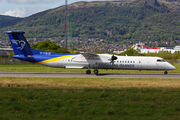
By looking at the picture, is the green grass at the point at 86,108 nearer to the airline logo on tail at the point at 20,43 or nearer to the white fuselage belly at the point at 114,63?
the white fuselage belly at the point at 114,63

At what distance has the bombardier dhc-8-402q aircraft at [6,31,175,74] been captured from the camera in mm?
34188

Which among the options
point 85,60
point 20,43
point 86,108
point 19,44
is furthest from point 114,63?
point 86,108

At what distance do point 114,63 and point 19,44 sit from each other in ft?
48.4

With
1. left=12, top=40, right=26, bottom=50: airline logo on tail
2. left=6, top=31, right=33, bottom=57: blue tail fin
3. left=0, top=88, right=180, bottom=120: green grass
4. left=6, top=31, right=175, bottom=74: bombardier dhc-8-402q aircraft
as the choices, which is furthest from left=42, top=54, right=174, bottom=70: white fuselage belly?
left=0, top=88, right=180, bottom=120: green grass

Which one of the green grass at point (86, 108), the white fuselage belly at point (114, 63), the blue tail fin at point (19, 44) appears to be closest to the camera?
the green grass at point (86, 108)

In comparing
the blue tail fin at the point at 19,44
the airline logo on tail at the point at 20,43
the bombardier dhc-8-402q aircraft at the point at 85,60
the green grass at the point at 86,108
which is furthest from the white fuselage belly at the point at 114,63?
the green grass at the point at 86,108

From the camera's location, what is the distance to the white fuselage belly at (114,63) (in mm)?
34156

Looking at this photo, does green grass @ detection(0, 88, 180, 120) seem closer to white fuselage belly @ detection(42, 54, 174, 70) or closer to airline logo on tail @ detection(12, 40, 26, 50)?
white fuselage belly @ detection(42, 54, 174, 70)

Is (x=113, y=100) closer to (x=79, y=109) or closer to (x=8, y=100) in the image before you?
(x=79, y=109)

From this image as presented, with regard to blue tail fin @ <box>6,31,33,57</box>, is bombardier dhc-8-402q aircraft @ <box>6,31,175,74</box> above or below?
below

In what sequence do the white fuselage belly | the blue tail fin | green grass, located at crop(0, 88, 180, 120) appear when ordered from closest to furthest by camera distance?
green grass, located at crop(0, 88, 180, 120) → the white fuselage belly → the blue tail fin

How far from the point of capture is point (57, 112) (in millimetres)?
11109

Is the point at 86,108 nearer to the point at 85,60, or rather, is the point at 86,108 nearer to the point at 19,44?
the point at 85,60

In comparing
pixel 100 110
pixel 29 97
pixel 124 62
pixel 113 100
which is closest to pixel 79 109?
pixel 100 110
